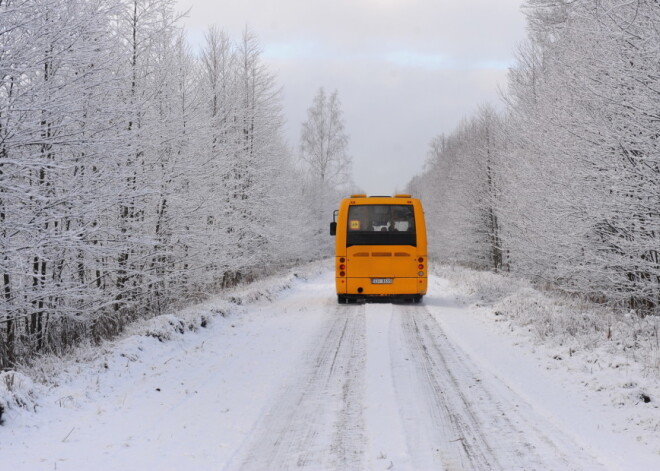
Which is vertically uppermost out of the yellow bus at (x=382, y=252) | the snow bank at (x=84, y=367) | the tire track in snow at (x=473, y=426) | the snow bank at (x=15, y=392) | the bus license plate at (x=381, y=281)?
the yellow bus at (x=382, y=252)

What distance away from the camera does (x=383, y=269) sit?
1355 centimetres

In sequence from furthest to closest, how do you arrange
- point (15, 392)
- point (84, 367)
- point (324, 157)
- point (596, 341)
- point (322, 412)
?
point (324, 157) → point (596, 341) → point (84, 367) → point (322, 412) → point (15, 392)

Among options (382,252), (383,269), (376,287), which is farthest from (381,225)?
(376,287)

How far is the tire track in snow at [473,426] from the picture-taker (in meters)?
3.66

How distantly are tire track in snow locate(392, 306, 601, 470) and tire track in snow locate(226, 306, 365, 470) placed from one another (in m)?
0.51

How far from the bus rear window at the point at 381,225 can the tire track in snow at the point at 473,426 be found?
699 cm

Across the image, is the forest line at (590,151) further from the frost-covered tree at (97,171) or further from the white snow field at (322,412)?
the frost-covered tree at (97,171)

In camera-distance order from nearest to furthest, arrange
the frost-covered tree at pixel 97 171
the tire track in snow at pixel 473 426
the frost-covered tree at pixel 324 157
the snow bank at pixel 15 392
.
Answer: the tire track in snow at pixel 473 426, the snow bank at pixel 15 392, the frost-covered tree at pixel 97 171, the frost-covered tree at pixel 324 157

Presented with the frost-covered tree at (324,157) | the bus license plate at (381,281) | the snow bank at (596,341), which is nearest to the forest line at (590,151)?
the snow bank at (596,341)

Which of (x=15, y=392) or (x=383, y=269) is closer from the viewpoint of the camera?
(x=15, y=392)

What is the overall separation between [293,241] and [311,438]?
91.6 feet

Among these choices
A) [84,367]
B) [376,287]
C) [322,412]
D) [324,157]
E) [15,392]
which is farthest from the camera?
[324,157]

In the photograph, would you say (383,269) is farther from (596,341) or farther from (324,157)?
(324,157)

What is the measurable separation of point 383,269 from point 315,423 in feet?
30.4
